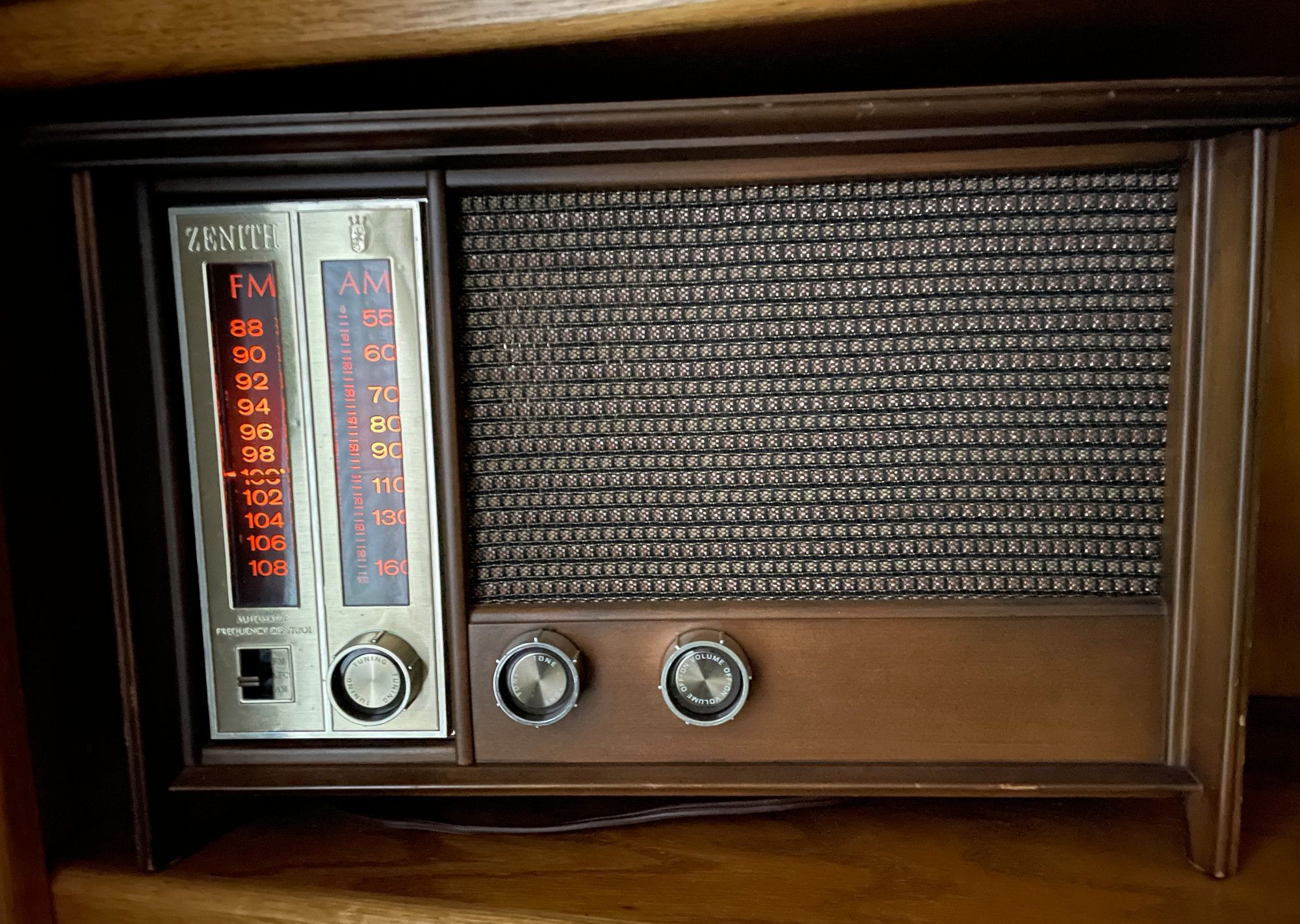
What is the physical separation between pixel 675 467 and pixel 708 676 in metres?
0.15

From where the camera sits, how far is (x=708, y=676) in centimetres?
60

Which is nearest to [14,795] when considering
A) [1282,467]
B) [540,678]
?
[540,678]

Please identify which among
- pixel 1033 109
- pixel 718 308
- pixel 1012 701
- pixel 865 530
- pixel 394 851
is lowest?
pixel 394 851

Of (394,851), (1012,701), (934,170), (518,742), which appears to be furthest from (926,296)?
(394,851)

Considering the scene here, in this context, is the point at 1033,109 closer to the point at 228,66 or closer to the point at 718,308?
the point at 718,308

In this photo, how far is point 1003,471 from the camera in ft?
1.95

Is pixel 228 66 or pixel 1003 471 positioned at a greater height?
pixel 228 66

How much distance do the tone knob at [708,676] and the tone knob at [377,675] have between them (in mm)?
188

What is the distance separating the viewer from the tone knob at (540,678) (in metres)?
0.60

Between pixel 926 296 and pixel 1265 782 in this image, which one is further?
pixel 1265 782

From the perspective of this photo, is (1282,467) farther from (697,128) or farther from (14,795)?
(14,795)

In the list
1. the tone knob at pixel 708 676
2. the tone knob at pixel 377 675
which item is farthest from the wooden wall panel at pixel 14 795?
the tone knob at pixel 708 676

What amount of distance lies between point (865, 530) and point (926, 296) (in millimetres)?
172

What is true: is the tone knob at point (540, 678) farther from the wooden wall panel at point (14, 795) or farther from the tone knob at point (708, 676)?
the wooden wall panel at point (14, 795)
